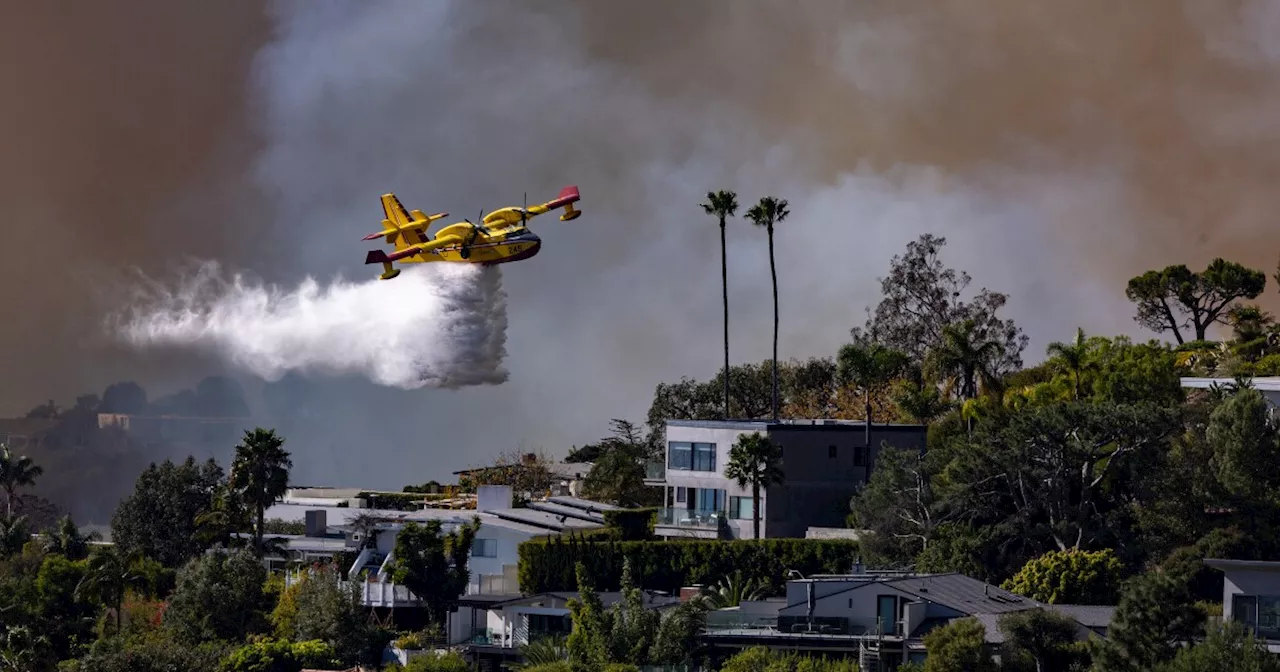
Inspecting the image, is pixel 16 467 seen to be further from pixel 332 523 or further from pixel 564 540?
pixel 564 540

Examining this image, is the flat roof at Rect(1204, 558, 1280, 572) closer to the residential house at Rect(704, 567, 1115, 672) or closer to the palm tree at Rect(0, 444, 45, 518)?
the residential house at Rect(704, 567, 1115, 672)

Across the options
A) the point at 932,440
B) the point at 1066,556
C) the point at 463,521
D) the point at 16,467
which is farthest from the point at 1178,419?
the point at 16,467

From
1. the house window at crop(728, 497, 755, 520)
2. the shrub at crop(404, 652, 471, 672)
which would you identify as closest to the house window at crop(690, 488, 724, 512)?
the house window at crop(728, 497, 755, 520)

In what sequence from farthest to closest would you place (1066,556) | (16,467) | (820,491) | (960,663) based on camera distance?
(16,467)
(820,491)
(1066,556)
(960,663)

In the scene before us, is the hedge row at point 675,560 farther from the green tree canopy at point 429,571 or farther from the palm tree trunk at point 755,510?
the palm tree trunk at point 755,510

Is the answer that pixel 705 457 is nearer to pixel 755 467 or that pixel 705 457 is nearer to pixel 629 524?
pixel 755 467

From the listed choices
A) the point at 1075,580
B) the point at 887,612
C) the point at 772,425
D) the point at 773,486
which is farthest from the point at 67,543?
the point at 1075,580

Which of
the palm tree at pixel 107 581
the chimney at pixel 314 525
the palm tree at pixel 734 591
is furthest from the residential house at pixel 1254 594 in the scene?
the chimney at pixel 314 525
